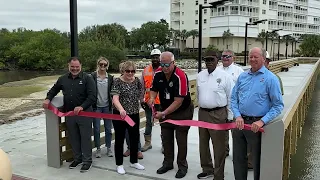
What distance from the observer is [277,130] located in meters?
4.04

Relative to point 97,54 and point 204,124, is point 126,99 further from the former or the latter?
point 97,54

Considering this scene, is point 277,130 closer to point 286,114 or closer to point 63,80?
point 286,114

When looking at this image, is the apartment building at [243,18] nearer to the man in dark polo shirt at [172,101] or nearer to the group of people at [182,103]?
the group of people at [182,103]

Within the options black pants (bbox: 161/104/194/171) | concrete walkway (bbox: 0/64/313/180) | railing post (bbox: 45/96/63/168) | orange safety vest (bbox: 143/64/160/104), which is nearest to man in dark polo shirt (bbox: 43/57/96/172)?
railing post (bbox: 45/96/63/168)

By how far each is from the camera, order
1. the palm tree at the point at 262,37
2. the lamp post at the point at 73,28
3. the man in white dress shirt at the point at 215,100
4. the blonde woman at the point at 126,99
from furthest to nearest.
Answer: the palm tree at the point at 262,37
the lamp post at the point at 73,28
the blonde woman at the point at 126,99
the man in white dress shirt at the point at 215,100

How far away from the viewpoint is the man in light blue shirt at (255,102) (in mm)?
3975

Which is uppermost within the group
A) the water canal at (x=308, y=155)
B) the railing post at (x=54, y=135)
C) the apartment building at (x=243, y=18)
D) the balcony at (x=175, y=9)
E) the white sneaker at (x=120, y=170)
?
the balcony at (x=175, y=9)

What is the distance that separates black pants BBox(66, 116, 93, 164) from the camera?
5.47m

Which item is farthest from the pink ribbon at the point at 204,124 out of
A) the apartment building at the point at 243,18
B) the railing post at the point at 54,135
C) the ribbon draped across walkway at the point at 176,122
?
the apartment building at the point at 243,18

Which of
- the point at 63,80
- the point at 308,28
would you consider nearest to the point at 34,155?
the point at 63,80

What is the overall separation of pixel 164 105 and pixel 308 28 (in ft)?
372

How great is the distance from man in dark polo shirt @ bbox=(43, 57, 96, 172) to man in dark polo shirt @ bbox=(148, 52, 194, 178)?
100 centimetres

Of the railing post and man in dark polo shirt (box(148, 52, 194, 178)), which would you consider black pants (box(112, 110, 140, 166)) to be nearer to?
man in dark polo shirt (box(148, 52, 194, 178))

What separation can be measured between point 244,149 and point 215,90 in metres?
0.85
